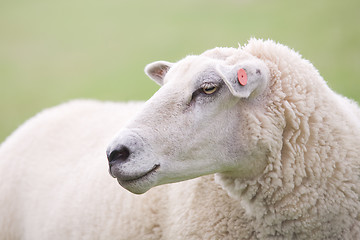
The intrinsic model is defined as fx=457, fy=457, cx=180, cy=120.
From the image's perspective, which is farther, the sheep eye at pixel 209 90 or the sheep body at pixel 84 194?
the sheep body at pixel 84 194

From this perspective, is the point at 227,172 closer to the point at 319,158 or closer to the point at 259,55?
the point at 319,158

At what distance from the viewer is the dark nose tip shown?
2478mm

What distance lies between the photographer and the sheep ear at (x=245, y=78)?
98.3 inches

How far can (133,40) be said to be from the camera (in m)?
18.4

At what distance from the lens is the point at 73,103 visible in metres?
4.82

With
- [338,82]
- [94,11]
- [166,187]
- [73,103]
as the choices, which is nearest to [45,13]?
[94,11]

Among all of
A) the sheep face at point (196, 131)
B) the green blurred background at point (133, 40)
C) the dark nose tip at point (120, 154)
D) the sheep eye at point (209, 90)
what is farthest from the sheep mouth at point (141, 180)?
the green blurred background at point (133, 40)

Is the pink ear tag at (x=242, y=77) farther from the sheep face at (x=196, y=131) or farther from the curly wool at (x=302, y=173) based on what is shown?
the curly wool at (x=302, y=173)

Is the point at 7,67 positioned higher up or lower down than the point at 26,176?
higher up

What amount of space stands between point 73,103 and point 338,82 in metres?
7.26

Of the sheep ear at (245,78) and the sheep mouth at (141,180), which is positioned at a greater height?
the sheep ear at (245,78)

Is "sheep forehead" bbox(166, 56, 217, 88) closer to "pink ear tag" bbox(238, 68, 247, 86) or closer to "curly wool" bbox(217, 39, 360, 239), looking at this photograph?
"pink ear tag" bbox(238, 68, 247, 86)

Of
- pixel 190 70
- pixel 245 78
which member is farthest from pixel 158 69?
pixel 245 78

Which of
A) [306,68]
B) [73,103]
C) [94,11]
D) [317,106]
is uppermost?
[94,11]
